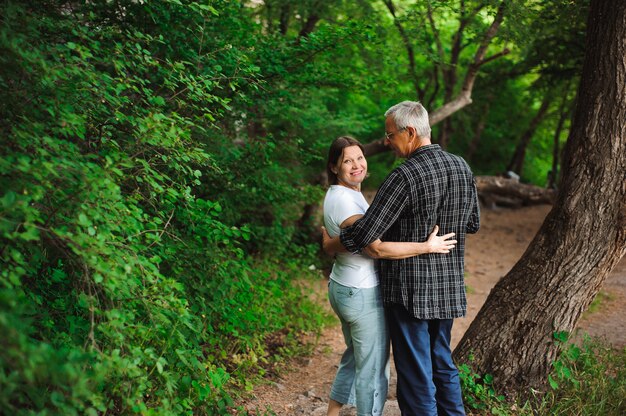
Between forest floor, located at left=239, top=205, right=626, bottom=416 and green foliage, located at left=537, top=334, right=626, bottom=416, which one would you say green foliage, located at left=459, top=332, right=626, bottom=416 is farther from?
forest floor, located at left=239, top=205, right=626, bottom=416

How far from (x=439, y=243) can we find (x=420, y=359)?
678 millimetres

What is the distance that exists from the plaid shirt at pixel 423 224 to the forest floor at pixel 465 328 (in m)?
1.28

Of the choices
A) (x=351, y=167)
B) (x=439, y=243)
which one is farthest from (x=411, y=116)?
(x=439, y=243)

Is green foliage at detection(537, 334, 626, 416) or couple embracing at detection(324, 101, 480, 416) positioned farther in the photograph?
green foliage at detection(537, 334, 626, 416)

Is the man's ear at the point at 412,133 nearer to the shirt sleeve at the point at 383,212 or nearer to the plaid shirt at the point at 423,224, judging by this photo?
the plaid shirt at the point at 423,224

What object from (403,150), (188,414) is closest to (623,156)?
(403,150)

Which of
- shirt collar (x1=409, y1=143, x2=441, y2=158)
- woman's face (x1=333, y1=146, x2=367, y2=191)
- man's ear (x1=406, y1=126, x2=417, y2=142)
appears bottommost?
woman's face (x1=333, y1=146, x2=367, y2=191)

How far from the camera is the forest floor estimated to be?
14.8 feet

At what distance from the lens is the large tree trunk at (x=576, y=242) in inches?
153

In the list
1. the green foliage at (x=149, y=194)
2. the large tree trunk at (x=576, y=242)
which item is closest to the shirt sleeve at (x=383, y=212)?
the green foliage at (x=149, y=194)

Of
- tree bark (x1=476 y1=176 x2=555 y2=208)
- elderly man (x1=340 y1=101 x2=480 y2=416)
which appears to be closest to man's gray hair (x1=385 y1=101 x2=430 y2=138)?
elderly man (x1=340 y1=101 x2=480 y2=416)

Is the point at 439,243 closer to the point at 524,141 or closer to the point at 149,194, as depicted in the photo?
the point at 149,194

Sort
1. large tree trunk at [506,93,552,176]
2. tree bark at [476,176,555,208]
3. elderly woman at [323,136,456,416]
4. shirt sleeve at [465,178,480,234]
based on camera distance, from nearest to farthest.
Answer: elderly woman at [323,136,456,416], shirt sleeve at [465,178,480,234], tree bark at [476,176,555,208], large tree trunk at [506,93,552,176]

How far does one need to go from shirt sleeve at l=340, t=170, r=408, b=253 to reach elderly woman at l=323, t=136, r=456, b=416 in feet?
0.54
